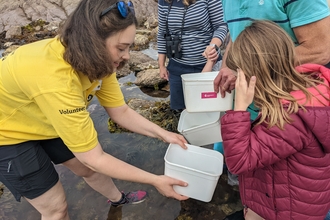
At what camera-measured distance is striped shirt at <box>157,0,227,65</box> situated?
3129 mm

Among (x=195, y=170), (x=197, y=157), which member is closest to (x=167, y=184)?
(x=195, y=170)

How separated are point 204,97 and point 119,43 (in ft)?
3.58

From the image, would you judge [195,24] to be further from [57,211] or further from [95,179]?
[57,211]

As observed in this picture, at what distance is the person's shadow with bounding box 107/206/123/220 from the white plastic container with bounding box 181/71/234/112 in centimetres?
131

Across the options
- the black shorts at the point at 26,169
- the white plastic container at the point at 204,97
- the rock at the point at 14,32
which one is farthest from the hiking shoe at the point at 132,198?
the rock at the point at 14,32

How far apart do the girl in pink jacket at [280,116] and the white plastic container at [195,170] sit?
55 centimetres

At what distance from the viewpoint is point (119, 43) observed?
68.4 inches

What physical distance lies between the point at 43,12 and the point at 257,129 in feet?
51.2

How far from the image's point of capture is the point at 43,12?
48.0 ft

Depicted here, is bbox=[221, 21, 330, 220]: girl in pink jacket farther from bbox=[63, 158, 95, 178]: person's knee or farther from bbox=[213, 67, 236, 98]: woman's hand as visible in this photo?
bbox=[63, 158, 95, 178]: person's knee

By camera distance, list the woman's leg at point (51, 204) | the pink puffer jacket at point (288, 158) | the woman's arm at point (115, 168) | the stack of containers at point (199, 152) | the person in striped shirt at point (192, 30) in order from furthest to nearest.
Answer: the person in striped shirt at point (192, 30)
the stack of containers at point (199, 152)
the woman's leg at point (51, 204)
the woman's arm at point (115, 168)
the pink puffer jacket at point (288, 158)

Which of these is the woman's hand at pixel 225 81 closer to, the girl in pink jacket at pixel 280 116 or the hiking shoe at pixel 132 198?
the girl in pink jacket at pixel 280 116

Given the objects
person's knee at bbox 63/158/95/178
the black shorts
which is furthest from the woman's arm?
person's knee at bbox 63/158/95/178

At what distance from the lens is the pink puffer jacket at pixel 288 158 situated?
1.54 m
